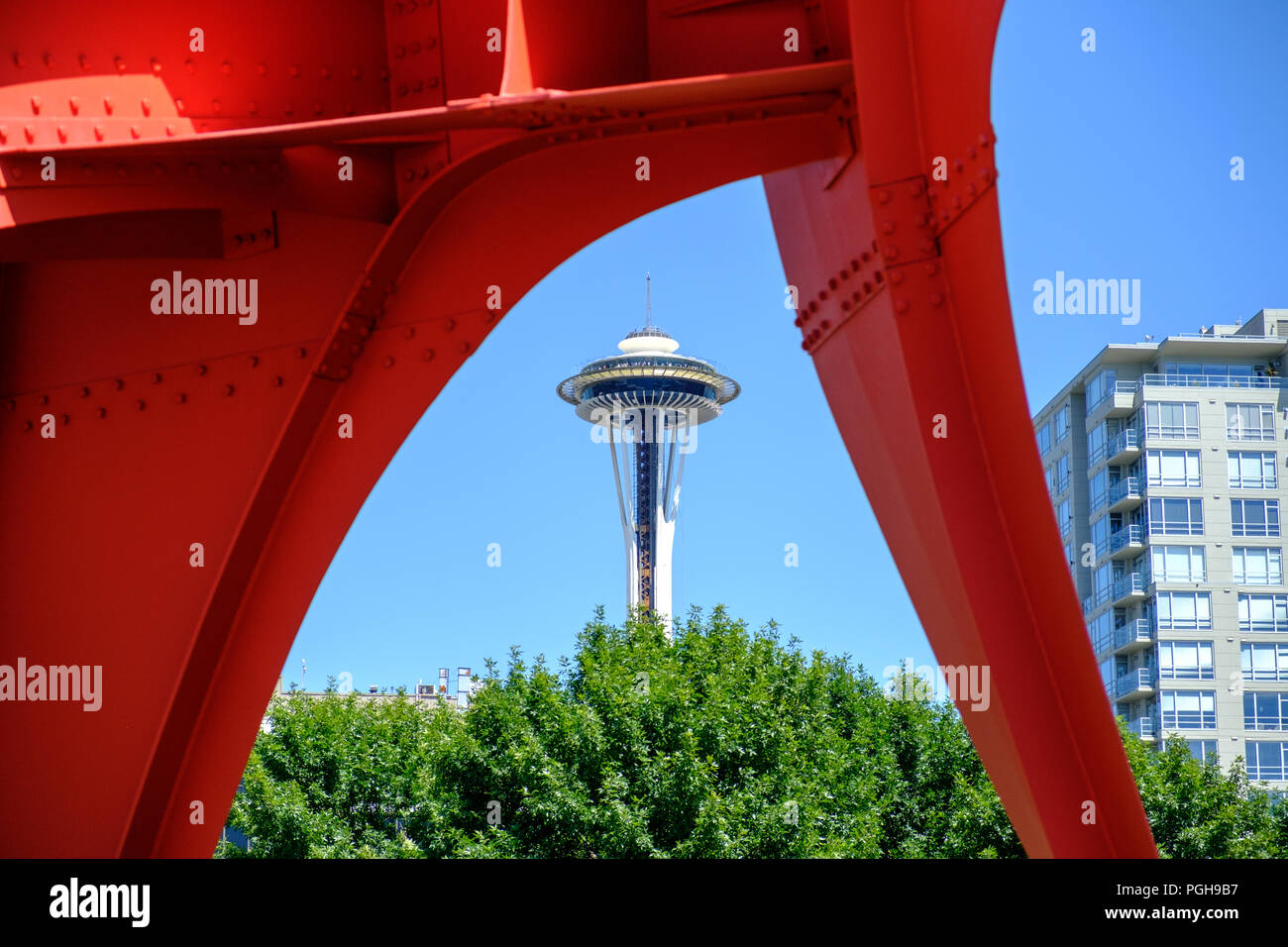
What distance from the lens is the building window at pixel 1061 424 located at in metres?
89.4

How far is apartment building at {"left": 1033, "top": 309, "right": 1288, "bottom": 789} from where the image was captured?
257ft

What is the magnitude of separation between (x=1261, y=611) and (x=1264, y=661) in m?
2.67

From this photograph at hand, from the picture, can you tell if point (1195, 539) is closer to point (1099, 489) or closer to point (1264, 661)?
point (1099, 489)

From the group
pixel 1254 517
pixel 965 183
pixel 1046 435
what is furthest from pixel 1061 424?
pixel 965 183

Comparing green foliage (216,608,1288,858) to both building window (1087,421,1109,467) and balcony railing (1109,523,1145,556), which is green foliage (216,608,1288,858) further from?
building window (1087,421,1109,467)

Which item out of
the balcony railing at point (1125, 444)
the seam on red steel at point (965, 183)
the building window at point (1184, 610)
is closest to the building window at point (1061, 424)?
the balcony railing at point (1125, 444)

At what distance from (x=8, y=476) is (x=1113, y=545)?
79.9m

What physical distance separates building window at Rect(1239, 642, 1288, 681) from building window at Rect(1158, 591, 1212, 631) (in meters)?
2.45

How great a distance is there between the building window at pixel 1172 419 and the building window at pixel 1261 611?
9.25m

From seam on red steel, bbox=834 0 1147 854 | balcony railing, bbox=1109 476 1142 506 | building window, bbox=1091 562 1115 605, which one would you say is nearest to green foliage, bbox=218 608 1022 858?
seam on red steel, bbox=834 0 1147 854

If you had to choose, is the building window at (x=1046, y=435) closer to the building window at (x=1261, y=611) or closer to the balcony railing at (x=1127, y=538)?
the balcony railing at (x=1127, y=538)

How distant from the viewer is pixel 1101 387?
85812 millimetres
